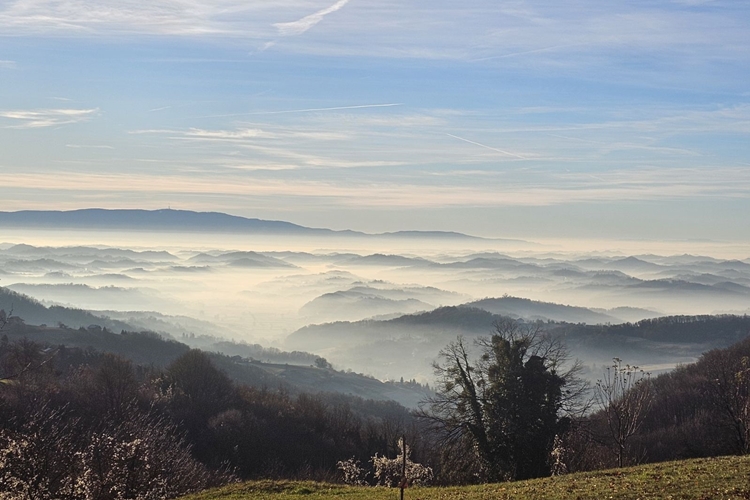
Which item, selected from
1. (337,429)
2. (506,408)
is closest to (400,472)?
(506,408)

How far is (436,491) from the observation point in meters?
27.2

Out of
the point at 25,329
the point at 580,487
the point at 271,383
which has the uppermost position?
the point at 580,487

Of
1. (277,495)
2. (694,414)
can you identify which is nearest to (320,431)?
(694,414)

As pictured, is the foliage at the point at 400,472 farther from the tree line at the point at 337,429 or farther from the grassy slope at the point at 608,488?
the grassy slope at the point at 608,488

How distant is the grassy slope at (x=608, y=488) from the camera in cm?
2075

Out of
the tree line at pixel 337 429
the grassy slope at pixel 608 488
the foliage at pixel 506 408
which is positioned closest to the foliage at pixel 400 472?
the tree line at pixel 337 429

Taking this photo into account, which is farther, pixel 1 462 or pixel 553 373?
pixel 553 373

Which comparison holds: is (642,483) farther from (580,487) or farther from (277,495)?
(277,495)

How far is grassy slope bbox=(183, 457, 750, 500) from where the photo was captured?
68.1 ft

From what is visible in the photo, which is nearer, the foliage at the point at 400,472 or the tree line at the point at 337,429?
the tree line at the point at 337,429

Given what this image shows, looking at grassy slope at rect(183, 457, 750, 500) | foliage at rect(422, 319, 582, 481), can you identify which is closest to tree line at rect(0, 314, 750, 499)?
foliage at rect(422, 319, 582, 481)

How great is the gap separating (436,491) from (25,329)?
184057 mm

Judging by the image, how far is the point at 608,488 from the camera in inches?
875

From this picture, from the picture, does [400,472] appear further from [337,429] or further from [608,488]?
[337,429]
